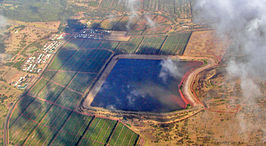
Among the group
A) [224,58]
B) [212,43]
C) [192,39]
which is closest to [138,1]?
[192,39]

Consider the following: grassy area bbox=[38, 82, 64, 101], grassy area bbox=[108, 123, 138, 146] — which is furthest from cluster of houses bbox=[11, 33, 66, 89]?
grassy area bbox=[108, 123, 138, 146]

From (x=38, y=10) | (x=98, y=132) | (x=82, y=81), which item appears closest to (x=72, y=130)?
(x=98, y=132)

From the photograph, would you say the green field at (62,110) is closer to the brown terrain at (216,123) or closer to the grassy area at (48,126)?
the grassy area at (48,126)

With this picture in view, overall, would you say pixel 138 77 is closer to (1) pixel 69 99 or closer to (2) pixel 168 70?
(2) pixel 168 70

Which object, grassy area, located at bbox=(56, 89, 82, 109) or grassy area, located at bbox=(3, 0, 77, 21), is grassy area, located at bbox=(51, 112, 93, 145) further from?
grassy area, located at bbox=(3, 0, 77, 21)

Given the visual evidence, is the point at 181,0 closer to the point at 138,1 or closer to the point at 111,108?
the point at 138,1

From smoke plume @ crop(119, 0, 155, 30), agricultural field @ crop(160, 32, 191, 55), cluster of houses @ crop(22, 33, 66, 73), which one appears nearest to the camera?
agricultural field @ crop(160, 32, 191, 55)

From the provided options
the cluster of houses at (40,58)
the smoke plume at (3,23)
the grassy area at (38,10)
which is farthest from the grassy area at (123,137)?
the smoke plume at (3,23)
